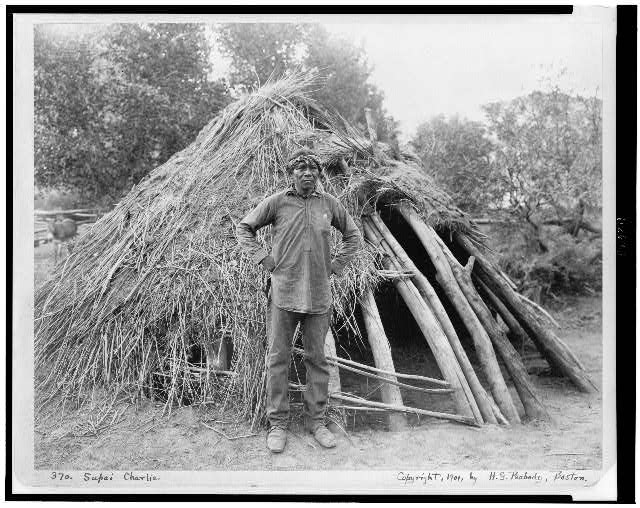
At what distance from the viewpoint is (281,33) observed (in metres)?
4.87

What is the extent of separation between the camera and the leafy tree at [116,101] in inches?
186

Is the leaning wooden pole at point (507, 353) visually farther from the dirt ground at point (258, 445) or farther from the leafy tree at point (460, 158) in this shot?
the leafy tree at point (460, 158)

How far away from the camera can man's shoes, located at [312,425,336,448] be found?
12.6 feet

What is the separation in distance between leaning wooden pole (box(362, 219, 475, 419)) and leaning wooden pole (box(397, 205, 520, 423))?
13.2 inches

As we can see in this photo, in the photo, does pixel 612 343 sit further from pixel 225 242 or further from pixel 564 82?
pixel 225 242

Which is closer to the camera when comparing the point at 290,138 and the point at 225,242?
the point at 225,242

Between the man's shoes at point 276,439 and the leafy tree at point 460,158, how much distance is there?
3.40m

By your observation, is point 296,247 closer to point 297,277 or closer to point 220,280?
point 297,277

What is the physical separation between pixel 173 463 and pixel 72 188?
12.0 ft

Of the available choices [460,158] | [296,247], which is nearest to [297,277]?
[296,247]

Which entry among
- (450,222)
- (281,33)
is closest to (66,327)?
(281,33)

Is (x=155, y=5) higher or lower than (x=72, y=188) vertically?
higher

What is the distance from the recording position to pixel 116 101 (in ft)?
20.8

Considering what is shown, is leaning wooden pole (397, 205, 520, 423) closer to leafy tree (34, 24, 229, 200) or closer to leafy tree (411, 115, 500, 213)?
leafy tree (411, 115, 500, 213)
